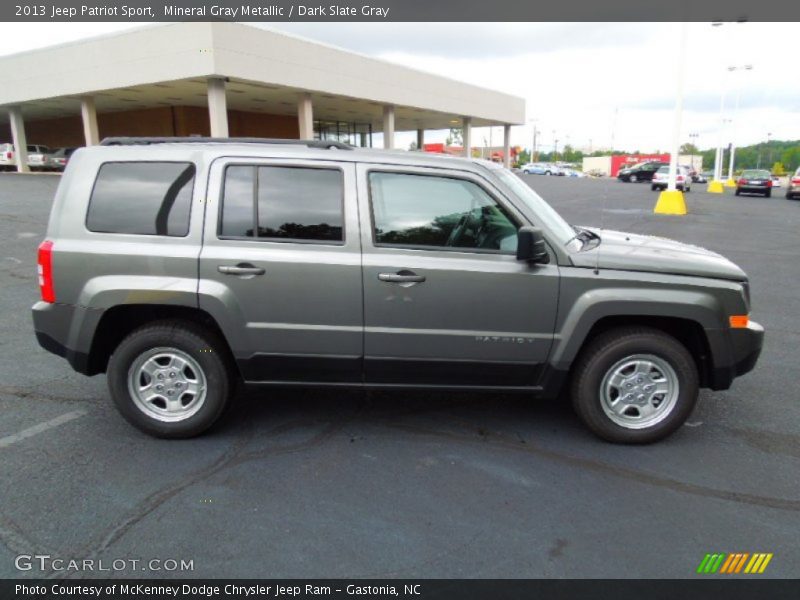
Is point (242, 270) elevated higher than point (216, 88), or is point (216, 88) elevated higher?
point (216, 88)

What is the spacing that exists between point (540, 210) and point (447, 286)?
964mm

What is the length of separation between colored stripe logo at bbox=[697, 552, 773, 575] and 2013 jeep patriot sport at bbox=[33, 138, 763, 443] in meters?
1.09

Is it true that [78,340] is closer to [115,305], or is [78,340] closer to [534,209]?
[115,305]

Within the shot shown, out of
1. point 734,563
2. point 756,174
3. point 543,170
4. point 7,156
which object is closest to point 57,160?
point 7,156

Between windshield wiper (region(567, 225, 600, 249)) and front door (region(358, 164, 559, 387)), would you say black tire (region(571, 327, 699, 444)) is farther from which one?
windshield wiper (region(567, 225, 600, 249))

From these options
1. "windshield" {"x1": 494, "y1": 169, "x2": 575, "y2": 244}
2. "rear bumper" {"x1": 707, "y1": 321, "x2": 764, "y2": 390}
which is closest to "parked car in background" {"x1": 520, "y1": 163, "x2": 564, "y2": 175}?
"windshield" {"x1": 494, "y1": 169, "x2": 575, "y2": 244}

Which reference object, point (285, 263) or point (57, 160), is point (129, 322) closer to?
point (285, 263)

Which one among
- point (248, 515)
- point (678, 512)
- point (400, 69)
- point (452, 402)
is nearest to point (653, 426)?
point (678, 512)

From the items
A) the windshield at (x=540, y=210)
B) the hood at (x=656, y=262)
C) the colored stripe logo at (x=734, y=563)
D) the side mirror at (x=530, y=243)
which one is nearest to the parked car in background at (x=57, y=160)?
the windshield at (x=540, y=210)

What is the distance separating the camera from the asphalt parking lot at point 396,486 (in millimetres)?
2705

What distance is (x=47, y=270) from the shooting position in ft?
12.1

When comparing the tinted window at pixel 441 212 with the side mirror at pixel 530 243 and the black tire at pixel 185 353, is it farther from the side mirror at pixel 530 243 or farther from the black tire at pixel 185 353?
the black tire at pixel 185 353

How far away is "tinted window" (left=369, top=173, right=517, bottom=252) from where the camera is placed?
3.68 meters

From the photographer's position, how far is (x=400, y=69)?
3209 centimetres
